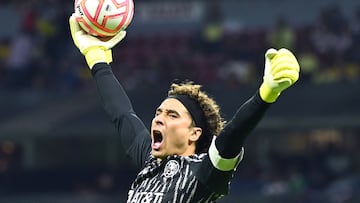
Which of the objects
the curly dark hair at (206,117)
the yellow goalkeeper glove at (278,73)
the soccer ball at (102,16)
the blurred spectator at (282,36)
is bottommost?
the yellow goalkeeper glove at (278,73)

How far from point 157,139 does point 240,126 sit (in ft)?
2.48

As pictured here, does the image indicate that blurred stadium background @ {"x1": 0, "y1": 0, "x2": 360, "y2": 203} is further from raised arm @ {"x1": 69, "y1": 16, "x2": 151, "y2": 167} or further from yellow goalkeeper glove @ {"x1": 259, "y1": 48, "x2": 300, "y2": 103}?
yellow goalkeeper glove @ {"x1": 259, "y1": 48, "x2": 300, "y2": 103}

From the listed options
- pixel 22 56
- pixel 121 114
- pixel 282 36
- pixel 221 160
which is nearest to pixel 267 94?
pixel 221 160

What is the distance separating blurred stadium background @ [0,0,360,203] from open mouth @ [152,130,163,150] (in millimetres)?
8555

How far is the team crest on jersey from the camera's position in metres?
5.75

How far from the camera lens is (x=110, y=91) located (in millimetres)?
6406

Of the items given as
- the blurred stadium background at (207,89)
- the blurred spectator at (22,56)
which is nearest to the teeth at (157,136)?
the blurred stadium background at (207,89)

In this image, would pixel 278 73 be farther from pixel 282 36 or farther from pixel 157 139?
pixel 282 36

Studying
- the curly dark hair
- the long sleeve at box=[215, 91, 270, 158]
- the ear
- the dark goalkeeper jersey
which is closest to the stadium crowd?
the dark goalkeeper jersey

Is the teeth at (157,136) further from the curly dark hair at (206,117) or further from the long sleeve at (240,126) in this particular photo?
the long sleeve at (240,126)

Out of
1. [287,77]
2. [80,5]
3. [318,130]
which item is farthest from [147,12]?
[287,77]

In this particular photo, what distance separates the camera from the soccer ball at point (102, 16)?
6367mm

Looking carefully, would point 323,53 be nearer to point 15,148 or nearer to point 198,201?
point 15,148

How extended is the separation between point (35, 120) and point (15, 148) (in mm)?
756
